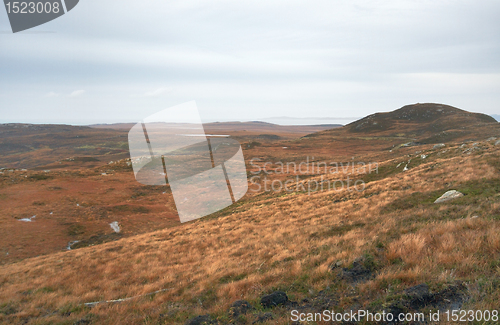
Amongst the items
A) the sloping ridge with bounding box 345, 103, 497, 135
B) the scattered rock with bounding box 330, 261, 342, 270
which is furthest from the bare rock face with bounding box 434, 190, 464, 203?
the sloping ridge with bounding box 345, 103, 497, 135

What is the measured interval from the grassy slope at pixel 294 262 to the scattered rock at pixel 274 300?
0.97 feet

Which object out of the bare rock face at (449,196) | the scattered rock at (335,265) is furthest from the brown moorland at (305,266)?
the bare rock face at (449,196)

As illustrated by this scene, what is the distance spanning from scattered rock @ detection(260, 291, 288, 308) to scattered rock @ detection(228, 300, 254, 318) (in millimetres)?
295

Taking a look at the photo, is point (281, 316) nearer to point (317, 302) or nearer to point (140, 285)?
point (317, 302)

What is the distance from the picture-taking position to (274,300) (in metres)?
5.09

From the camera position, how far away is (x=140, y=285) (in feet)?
27.0

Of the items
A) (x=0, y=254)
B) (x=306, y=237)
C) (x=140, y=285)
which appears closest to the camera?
(x=140, y=285)

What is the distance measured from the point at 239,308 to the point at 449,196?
11.1 meters

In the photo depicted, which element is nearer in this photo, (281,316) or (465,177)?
(281,316)

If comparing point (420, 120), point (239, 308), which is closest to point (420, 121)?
point (420, 120)

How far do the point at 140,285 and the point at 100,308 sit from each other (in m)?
1.85

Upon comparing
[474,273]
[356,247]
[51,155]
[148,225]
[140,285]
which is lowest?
[148,225]

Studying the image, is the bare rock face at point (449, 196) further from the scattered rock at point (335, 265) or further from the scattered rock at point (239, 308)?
the scattered rock at point (239, 308)

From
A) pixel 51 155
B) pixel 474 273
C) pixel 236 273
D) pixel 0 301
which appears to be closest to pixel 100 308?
pixel 236 273
